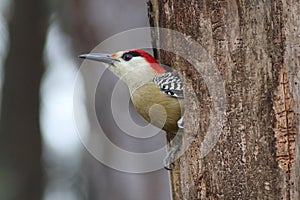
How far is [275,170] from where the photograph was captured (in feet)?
11.0

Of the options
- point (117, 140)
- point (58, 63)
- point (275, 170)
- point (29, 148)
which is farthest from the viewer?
point (117, 140)

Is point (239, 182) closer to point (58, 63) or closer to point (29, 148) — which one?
point (29, 148)

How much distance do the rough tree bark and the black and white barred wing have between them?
373mm

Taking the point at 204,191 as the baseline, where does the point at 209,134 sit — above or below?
above

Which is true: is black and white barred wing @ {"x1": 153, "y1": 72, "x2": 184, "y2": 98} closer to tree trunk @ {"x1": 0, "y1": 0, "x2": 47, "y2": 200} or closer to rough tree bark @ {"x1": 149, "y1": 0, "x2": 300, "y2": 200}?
rough tree bark @ {"x1": 149, "y1": 0, "x2": 300, "y2": 200}

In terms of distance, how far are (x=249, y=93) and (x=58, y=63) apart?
4946 mm

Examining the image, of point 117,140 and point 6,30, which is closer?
point 6,30

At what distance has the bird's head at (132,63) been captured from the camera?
182 inches

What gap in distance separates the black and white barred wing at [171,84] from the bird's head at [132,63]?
11 cm

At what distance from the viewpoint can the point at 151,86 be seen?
455 centimetres

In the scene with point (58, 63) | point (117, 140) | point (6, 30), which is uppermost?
point (6, 30)

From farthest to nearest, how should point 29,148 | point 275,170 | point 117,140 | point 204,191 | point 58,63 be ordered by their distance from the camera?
point 117,140 < point 58,63 < point 29,148 < point 204,191 < point 275,170

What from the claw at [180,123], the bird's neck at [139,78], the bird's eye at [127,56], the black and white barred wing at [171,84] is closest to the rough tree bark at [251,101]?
the claw at [180,123]

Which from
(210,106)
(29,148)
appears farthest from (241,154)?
(29,148)
